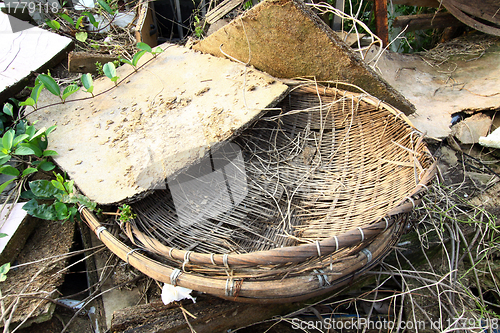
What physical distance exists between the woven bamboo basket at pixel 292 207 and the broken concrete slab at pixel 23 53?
1.16 metres

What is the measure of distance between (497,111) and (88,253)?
9.75ft

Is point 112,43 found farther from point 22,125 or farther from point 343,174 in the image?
point 343,174

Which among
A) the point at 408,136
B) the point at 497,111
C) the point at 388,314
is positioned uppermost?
the point at 408,136

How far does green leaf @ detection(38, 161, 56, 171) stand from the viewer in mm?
1562

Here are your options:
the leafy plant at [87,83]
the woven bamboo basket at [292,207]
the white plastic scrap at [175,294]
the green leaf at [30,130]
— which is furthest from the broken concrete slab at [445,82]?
the green leaf at [30,130]

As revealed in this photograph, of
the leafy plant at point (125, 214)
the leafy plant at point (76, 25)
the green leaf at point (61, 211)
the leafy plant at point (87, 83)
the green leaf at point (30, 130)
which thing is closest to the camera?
the leafy plant at point (125, 214)

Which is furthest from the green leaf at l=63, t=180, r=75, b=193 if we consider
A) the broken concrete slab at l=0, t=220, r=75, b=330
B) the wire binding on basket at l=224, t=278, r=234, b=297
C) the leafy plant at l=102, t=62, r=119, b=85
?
the wire binding on basket at l=224, t=278, r=234, b=297

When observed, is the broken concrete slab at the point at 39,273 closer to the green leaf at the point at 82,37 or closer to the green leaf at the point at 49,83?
the green leaf at the point at 49,83

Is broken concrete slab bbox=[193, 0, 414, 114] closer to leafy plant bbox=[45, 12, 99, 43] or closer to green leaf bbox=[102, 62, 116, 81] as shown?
green leaf bbox=[102, 62, 116, 81]

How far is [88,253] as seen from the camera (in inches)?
62.7

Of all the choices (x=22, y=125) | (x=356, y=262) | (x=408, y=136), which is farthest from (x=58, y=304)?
(x=408, y=136)

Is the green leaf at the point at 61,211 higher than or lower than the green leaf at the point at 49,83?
lower

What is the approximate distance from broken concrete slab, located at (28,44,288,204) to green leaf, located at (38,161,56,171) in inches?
1.8

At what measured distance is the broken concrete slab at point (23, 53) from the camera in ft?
6.34
